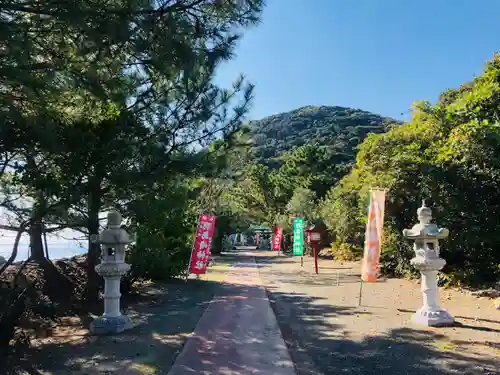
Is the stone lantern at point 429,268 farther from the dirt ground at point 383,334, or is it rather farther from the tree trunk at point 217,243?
the tree trunk at point 217,243

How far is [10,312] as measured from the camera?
5.16m

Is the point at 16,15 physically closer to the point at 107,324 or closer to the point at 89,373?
the point at 89,373

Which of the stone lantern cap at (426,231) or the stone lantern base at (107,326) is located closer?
the stone lantern base at (107,326)

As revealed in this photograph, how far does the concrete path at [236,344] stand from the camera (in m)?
4.47

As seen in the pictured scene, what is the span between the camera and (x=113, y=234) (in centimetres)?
644

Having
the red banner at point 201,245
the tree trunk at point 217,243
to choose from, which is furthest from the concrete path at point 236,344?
the tree trunk at point 217,243

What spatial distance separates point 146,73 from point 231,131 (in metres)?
2.56

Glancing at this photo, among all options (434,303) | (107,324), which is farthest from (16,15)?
(434,303)

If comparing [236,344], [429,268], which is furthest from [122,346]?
[429,268]

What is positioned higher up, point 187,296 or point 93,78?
point 93,78

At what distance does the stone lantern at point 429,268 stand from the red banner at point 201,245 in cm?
664

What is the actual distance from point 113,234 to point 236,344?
2.38 metres

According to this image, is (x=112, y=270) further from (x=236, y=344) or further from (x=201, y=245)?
(x=201, y=245)

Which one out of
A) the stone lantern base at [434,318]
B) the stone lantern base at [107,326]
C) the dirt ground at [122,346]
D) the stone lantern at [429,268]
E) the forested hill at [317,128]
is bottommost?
the dirt ground at [122,346]
